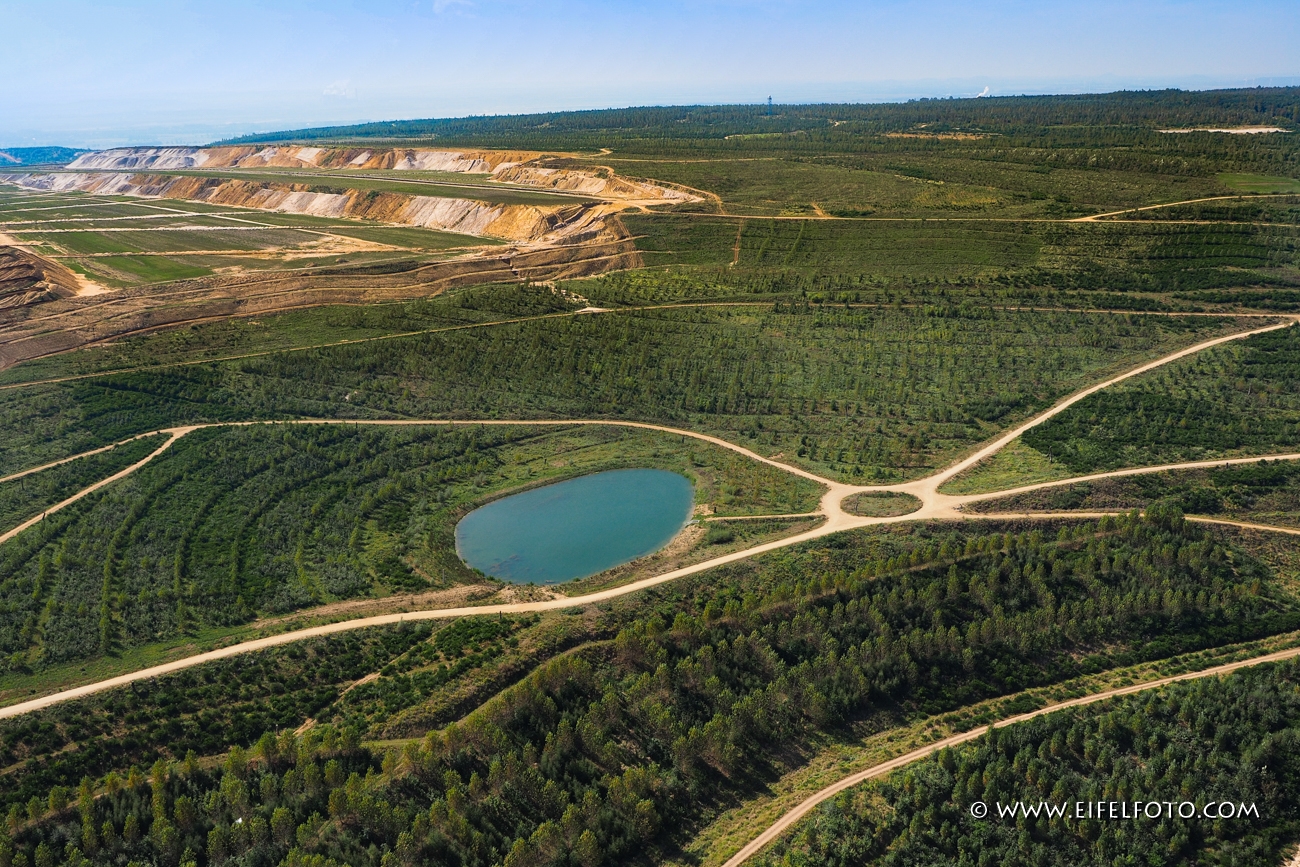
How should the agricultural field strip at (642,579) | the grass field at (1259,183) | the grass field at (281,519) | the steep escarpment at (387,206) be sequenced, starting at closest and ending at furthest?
the agricultural field strip at (642,579) < the grass field at (281,519) < the grass field at (1259,183) < the steep escarpment at (387,206)

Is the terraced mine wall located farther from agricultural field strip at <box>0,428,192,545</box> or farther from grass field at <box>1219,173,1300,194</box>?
grass field at <box>1219,173,1300,194</box>

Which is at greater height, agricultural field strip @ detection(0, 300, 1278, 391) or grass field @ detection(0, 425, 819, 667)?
agricultural field strip @ detection(0, 300, 1278, 391)

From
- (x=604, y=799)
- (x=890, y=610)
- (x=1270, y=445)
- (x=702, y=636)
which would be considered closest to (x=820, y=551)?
(x=890, y=610)

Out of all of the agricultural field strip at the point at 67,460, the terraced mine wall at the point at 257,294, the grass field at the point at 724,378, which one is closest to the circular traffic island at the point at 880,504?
the grass field at the point at 724,378

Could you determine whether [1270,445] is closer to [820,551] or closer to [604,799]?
[820,551]

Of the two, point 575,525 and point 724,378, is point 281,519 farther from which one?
point 724,378

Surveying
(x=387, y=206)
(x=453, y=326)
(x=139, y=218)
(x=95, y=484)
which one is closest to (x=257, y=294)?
(x=453, y=326)

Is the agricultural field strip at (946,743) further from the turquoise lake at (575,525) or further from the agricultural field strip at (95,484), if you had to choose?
the agricultural field strip at (95,484)

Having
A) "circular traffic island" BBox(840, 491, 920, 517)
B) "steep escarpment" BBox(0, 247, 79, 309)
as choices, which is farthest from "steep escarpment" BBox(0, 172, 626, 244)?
"circular traffic island" BBox(840, 491, 920, 517)
